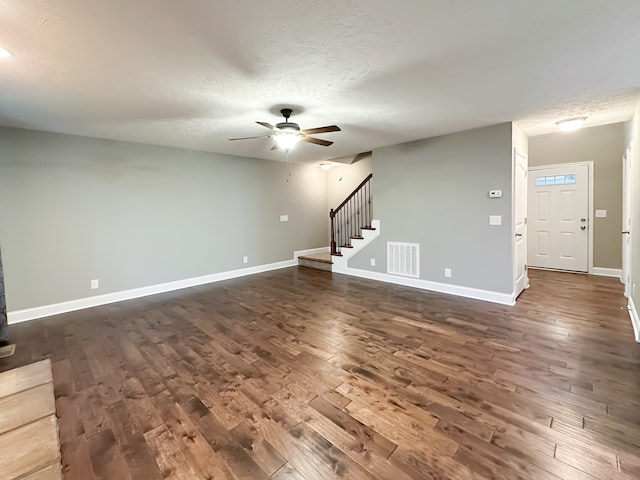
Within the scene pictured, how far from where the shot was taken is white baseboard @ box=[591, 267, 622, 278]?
5.29 meters

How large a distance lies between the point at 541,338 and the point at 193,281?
5.37 m

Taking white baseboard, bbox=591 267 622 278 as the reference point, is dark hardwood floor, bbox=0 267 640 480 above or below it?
below

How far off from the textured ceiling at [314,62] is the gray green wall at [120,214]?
0.70 metres

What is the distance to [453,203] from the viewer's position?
458cm

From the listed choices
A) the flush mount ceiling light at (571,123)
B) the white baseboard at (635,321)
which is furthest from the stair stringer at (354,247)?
the white baseboard at (635,321)

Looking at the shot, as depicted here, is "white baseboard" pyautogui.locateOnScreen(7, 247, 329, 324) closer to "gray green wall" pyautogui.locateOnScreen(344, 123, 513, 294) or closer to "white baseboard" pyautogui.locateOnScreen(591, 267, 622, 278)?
"gray green wall" pyautogui.locateOnScreen(344, 123, 513, 294)

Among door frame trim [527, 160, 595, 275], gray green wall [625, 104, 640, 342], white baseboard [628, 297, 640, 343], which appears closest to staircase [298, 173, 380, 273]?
gray green wall [625, 104, 640, 342]

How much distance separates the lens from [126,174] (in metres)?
4.68

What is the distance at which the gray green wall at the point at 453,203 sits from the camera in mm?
4125

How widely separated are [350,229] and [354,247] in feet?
4.92

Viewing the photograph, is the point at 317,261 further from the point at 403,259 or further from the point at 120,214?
the point at 120,214

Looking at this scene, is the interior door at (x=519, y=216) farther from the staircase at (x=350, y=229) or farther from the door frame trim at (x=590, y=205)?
the staircase at (x=350, y=229)

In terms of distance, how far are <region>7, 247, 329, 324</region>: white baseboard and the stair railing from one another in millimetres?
1792

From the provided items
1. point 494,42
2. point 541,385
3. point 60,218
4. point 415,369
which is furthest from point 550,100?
point 60,218
